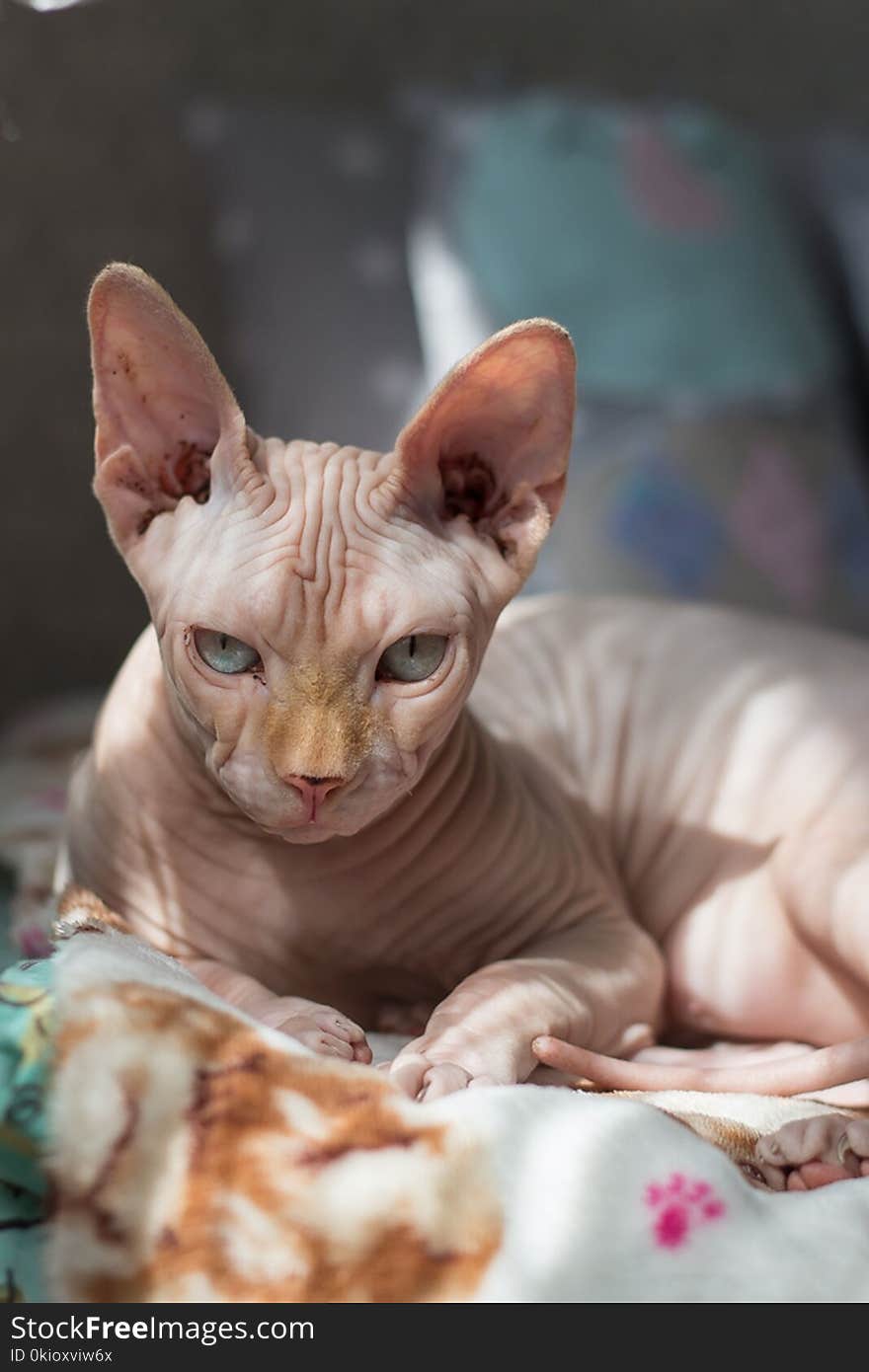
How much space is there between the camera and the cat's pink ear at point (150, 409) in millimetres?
1079

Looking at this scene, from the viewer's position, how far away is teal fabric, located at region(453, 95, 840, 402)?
223cm

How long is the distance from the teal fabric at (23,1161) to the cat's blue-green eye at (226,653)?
0.27 meters

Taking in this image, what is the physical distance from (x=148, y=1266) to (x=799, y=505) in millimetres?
1612

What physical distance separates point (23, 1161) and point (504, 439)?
2.00 feet

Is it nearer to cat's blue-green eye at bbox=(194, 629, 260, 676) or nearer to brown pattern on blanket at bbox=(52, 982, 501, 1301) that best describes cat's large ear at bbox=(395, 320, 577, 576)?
A: cat's blue-green eye at bbox=(194, 629, 260, 676)

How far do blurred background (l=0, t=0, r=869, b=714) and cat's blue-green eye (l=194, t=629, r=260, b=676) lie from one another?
1.07m

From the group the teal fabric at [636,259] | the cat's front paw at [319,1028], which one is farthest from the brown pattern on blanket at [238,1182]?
the teal fabric at [636,259]

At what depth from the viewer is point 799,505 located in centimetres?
219

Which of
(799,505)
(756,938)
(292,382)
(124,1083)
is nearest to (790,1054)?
(756,938)

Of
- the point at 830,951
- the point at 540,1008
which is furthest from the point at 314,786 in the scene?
the point at 830,951

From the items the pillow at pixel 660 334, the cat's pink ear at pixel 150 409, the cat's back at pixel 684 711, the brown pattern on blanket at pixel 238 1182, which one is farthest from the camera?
the pillow at pixel 660 334

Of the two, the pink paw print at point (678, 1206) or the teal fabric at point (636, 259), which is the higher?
the teal fabric at point (636, 259)

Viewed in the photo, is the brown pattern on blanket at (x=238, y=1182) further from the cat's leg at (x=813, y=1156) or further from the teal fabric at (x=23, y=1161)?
the cat's leg at (x=813, y=1156)
